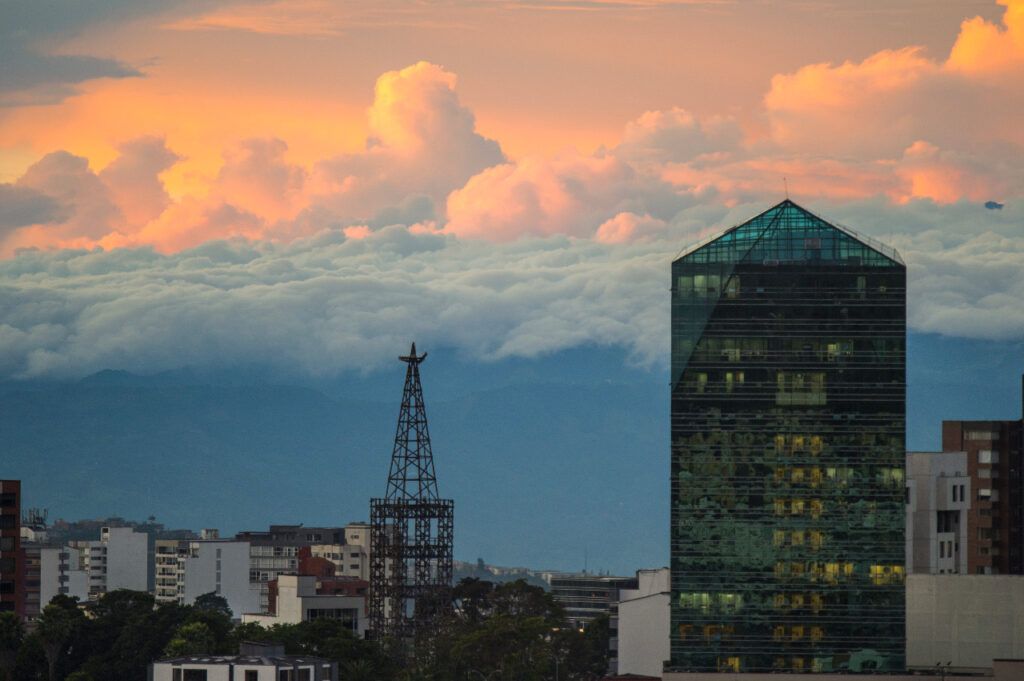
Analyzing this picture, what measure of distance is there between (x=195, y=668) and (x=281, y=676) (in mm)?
7197

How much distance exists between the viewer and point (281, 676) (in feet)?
561

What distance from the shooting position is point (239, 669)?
170 m

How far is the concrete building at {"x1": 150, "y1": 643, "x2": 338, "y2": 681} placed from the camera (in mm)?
169375

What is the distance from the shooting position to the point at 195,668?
173 metres

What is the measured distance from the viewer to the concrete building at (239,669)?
169 meters
